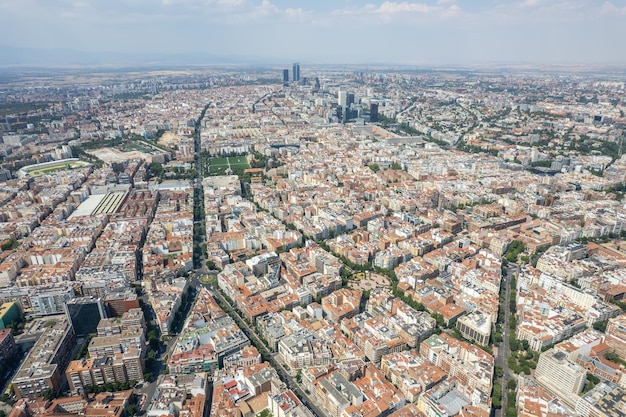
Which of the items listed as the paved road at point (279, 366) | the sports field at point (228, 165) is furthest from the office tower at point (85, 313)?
the sports field at point (228, 165)

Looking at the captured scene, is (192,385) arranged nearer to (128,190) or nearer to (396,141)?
(128,190)

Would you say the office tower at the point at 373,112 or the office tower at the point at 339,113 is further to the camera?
the office tower at the point at 339,113

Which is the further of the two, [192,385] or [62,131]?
[62,131]

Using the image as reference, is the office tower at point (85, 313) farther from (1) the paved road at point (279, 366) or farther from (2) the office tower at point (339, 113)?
(2) the office tower at point (339, 113)

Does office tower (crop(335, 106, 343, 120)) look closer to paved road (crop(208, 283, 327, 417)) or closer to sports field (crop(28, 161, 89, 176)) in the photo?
sports field (crop(28, 161, 89, 176))

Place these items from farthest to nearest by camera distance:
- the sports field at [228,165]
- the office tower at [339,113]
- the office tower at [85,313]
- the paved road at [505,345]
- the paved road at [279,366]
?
1. the office tower at [339,113]
2. the sports field at [228,165]
3. the office tower at [85,313]
4. the paved road at [505,345]
5. the paved road at [279,366]

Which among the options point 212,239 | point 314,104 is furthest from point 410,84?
point 212,239

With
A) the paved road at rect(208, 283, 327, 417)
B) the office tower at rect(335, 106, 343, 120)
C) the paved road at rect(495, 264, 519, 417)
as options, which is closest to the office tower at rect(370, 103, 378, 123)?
the office tower at rect(335, 106, 343, 120)
